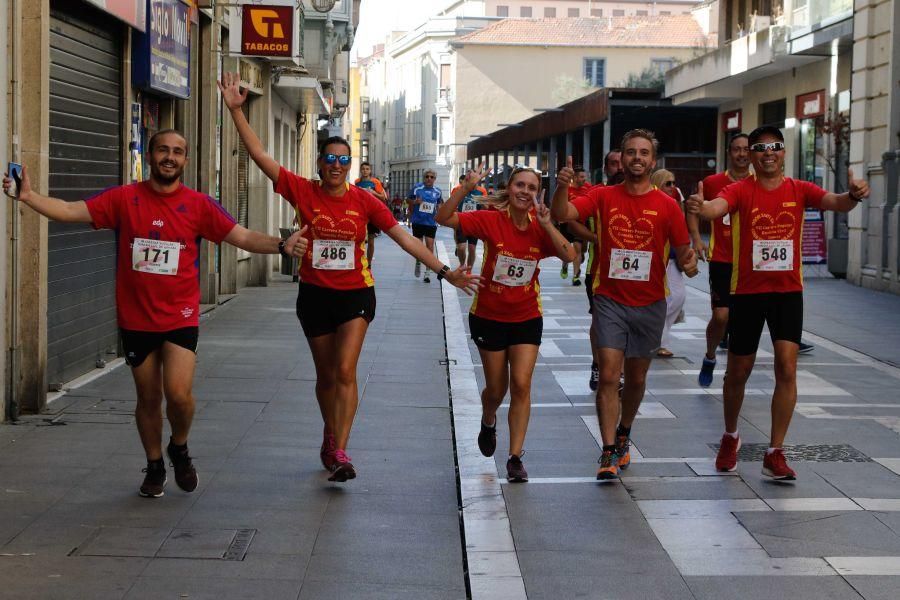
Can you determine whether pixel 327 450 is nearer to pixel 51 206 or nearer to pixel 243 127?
pixel 243 127

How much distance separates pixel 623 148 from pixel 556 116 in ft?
136

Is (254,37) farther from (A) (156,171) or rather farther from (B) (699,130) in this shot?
(B) (699,130)

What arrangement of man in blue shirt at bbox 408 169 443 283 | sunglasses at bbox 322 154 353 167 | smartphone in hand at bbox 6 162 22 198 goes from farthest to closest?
man in blue shirt at bbox 408 169 443 283 < sunglasses at bbox 322 154 353 167 < smartphone in hand at bbox 6 162 22 198

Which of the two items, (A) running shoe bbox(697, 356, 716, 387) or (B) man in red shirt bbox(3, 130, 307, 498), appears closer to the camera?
(B) man in red shirt bbox(3, 130, 307, 498)

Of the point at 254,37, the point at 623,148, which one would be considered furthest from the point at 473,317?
the point at 254,37

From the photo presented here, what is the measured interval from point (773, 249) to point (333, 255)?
230 cm

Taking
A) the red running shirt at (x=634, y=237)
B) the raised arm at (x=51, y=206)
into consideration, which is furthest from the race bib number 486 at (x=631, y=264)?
the raised arm at (x=51, y=206)

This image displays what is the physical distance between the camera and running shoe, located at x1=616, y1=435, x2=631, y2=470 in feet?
25.2

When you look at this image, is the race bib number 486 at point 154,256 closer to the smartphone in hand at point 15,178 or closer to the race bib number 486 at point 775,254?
the smartphone in hand at point 15,178

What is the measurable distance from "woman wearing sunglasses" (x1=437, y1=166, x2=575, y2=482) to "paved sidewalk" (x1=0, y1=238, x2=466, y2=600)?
64 cm

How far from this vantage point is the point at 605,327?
753cm

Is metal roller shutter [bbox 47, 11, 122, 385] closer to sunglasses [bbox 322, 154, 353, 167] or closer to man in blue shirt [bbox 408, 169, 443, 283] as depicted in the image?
sunglasses [bbox 322, 154, 353, 167]

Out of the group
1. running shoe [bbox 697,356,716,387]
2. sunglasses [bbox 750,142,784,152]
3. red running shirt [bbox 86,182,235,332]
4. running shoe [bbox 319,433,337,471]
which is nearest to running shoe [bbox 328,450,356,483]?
running shoe [bbox 319,433,337,471]

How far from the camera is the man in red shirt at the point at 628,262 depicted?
24.3ft
